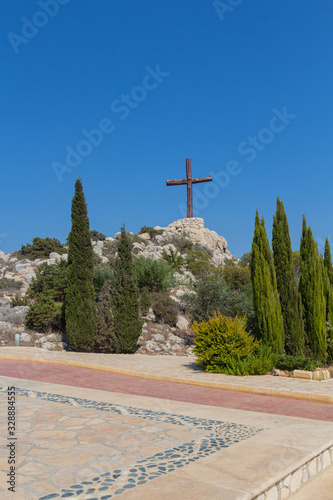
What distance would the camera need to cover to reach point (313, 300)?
45.5 feet

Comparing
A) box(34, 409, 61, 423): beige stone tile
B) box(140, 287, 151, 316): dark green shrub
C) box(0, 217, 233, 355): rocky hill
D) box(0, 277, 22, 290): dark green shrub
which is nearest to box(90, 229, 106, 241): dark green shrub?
box(0, 217, 233, 355): rocky hill

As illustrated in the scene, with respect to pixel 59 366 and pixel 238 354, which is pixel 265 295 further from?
pixel 59 366

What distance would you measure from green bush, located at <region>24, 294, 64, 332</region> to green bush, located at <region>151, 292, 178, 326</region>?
14.4ft

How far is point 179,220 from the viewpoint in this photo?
1683 inches

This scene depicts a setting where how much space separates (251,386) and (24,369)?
19.0 feet

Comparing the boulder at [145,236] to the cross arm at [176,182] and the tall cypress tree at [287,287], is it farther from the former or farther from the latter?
the tall cypress tree at [287,287]

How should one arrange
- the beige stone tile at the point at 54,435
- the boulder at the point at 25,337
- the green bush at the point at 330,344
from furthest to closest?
the boulder at the point at 25,337
the green bush at the point at 330,344
the beige stone tile at the point at 54,435

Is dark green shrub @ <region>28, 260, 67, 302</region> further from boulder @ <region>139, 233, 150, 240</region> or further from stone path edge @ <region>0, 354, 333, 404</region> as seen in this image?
boulder @ <region>139, 233, 150, 240</region>

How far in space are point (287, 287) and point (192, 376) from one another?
4.89 metres

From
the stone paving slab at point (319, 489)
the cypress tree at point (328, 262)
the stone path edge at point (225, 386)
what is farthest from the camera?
the cypress tree at point (328, 262)

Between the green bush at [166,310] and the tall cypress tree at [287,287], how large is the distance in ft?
22.6

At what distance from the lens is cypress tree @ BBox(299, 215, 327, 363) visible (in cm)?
1361

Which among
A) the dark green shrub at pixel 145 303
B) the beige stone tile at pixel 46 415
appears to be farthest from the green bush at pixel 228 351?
the dark green shrub at pixel 145 303

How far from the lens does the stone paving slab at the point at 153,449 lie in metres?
3.43
